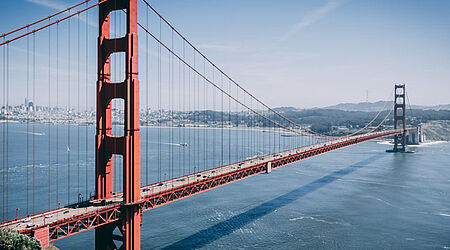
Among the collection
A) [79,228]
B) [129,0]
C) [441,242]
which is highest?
[129,0]

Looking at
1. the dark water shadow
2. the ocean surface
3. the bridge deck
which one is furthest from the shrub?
the dark water shadow

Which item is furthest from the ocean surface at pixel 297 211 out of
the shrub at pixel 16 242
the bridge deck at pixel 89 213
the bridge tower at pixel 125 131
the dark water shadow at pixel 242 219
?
the shrub at pixel 16 242

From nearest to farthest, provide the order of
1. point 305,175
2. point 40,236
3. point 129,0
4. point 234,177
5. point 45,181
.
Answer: point 40,236
point 129,0
point 234,177
point 45,181
point 305,175

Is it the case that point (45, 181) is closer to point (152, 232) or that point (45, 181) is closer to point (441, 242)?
point (152, 232)

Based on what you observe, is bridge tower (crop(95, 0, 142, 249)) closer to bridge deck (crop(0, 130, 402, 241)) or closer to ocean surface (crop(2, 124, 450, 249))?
bridge deck (crop(0, 130, 402, 241))

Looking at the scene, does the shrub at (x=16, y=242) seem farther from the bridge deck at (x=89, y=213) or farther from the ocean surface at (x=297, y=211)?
the ocean surface at (x=297, y=211)

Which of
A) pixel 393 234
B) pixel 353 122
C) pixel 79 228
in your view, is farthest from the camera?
pixel 353 122

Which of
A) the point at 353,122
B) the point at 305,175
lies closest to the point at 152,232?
the point at 305,175
